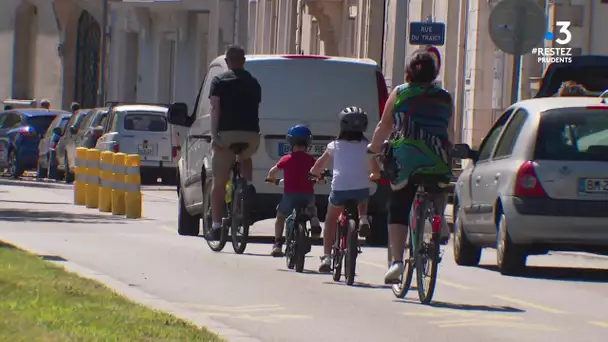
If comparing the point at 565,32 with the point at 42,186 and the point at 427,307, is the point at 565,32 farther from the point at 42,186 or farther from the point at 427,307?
the point at 427,307

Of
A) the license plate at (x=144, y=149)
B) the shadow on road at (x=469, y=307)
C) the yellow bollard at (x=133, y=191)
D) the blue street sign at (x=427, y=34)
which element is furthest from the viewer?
the license plate at (x=144, y=149)

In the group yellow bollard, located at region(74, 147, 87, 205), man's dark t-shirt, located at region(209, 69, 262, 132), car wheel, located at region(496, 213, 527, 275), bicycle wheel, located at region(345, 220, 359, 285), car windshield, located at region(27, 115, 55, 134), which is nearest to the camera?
bicycle wheel, located at region(345, 220, 359, 285)

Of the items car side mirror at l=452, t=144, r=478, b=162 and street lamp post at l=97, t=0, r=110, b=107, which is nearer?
car side mirror at l=452, t=144, r=478, b=162

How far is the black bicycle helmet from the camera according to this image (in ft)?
45.3

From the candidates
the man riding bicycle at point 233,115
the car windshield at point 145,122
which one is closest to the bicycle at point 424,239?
the man riding bicycle at point 233,115

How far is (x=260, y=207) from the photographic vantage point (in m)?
18.3

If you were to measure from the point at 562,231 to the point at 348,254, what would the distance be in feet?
7.14

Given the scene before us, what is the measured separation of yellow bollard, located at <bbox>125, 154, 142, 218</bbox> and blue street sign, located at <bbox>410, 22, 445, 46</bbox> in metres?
5.48

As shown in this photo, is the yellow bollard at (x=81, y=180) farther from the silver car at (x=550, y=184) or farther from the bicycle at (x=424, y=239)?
the bicycle at (x=424, y=239)

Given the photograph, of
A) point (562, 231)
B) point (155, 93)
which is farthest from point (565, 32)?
point (155, 93)

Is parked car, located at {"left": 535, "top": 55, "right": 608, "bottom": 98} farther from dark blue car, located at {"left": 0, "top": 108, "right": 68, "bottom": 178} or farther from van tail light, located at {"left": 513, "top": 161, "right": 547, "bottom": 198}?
dark blue car, located at {"left": 0, "top": 108, "right": 68, "bottom": 178}

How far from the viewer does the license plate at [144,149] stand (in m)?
34.8

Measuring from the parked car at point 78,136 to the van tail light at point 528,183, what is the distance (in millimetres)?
21894

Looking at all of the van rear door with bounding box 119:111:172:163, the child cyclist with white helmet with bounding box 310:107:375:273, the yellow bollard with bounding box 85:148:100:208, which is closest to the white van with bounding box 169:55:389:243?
the child cyclist with white helmet with bounding box 310:107:375:273
